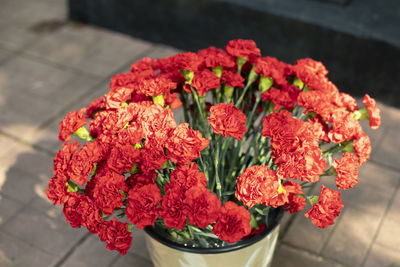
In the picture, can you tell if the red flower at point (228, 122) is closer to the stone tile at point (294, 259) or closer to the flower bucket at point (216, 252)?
the flower bucket at point (216, 252)

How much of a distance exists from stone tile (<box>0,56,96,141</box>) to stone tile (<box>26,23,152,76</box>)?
0.12m

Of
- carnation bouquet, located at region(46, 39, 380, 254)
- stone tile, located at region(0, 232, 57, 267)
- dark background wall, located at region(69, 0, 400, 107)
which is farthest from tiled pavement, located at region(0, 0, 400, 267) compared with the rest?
carnation bouquet, located at region(46, 39, 380, 254)

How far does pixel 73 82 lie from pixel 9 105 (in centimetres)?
40

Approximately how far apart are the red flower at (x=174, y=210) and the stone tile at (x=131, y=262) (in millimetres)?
777

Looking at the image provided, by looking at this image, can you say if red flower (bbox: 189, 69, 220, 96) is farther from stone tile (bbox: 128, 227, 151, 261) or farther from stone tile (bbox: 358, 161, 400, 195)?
stone tile (bbox: 358, 161, 400, 195)

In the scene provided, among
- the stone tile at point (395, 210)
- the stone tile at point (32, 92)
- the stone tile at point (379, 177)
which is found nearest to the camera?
the stone tile at point (395, 210)

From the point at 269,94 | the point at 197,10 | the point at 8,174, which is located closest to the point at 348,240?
the point at 269,94

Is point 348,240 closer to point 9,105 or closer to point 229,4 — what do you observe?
point 229,4

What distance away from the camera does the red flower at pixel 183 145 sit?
1.15 metres

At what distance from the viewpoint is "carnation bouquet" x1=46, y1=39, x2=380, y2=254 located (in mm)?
1150

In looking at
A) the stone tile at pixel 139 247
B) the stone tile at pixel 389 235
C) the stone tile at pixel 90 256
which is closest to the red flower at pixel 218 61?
the stone tile at pixel 139 247

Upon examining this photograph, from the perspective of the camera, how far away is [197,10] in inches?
118

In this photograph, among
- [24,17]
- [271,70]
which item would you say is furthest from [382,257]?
[24,17]

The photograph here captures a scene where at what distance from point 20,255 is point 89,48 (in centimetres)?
170
